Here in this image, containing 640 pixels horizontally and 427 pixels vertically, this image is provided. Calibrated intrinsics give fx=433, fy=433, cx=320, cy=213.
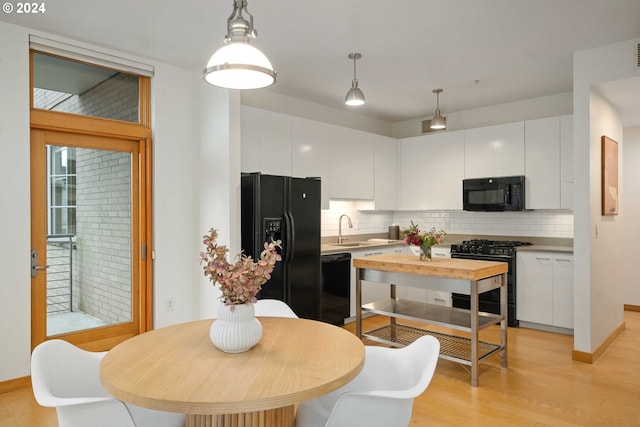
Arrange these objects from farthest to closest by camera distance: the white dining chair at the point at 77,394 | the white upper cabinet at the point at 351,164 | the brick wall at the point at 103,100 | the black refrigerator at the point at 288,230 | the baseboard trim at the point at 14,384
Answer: the white upper cabinet at the point at 351,164, the black refrigerator at the point at 288,230, the brick wall at the point at 103,100, the baseboard trim at the point at 14,384, the white dining chair at the point at 77,394

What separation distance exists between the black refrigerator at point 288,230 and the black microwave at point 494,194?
7.21ft

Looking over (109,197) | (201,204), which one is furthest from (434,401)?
(109,197)

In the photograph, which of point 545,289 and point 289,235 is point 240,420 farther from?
point 545,289

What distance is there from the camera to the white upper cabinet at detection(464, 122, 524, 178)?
5.23 meters

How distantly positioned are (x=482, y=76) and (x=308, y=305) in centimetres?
299

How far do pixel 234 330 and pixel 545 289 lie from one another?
416cm

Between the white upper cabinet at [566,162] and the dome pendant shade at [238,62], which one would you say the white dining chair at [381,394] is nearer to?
the dome pendant shade at [238,62]

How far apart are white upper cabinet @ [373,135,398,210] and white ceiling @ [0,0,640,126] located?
1.30 metres

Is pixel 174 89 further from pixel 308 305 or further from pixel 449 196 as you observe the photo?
pixel 449 196

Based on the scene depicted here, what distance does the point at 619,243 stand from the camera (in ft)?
16.0

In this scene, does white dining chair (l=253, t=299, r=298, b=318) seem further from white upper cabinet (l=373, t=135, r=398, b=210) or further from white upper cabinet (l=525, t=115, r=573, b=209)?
white upper cabinet (l=525, t=115, r=573, b=209)

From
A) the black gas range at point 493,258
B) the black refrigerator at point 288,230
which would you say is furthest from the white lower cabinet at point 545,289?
the black refrigerator at point 288,230

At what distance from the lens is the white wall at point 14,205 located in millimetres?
3252

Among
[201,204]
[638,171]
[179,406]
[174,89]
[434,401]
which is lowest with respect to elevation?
[434,401]
